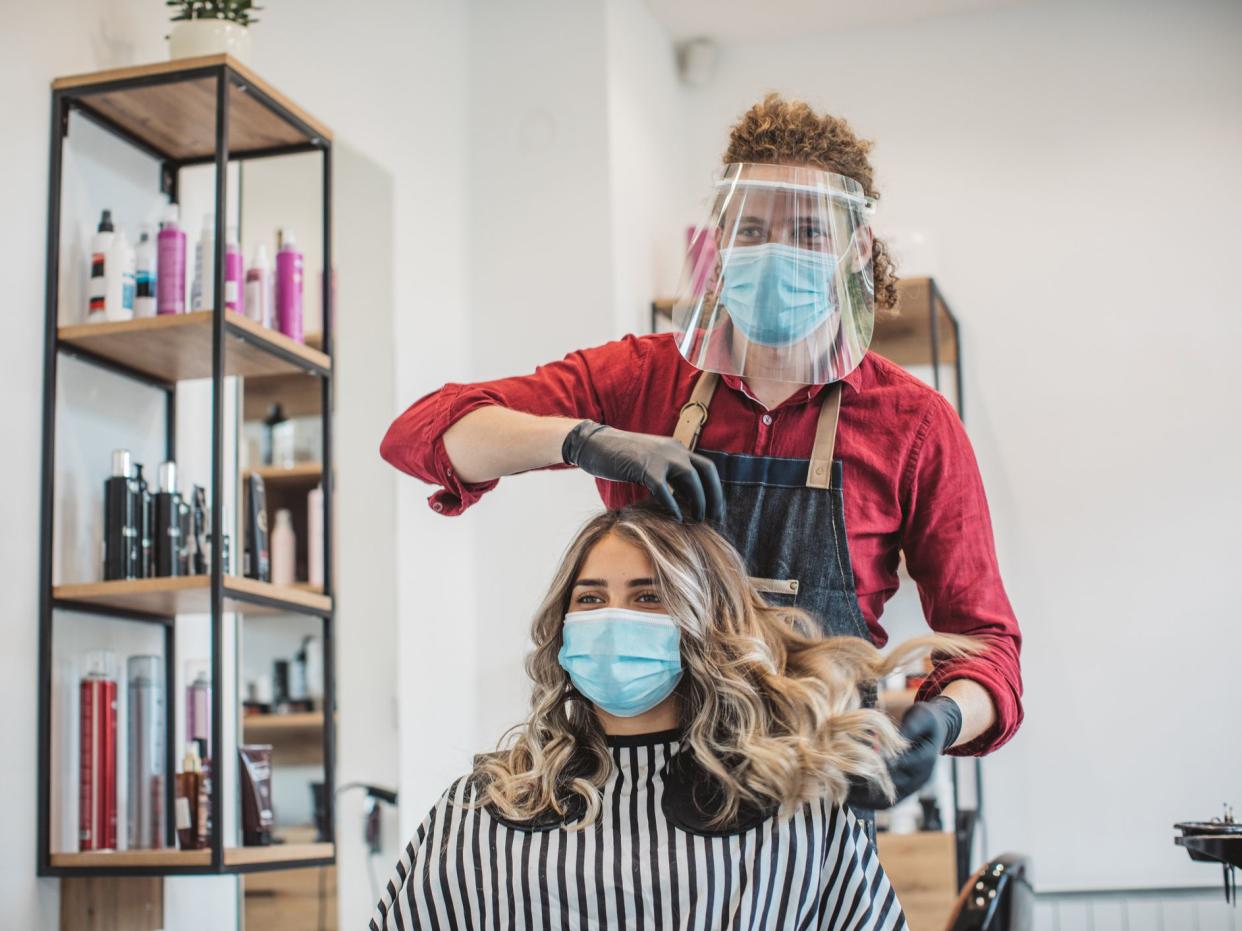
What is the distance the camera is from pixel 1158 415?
4223mm

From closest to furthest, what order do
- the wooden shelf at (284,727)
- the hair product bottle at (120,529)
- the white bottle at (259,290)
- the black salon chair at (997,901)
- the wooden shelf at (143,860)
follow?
the black salon chair at (997,901)
the wooden shelf at (143,860)
the hair product bottle at (120,529)
the white bottle at (259,290)
the wooden shelf at (284,727)

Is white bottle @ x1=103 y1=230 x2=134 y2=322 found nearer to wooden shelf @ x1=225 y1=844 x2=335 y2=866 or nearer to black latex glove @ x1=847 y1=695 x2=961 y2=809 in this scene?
wooden shelf @ x1=225 y1=844 x2=335 y2=866

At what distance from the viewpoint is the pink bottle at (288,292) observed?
2807 mm

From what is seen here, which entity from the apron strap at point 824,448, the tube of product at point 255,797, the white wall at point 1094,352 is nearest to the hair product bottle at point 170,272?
the tube of product at point 255,797

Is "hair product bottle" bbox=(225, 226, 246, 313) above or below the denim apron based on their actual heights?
above

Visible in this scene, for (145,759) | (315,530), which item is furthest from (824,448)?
(315,530)

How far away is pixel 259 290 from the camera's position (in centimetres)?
275

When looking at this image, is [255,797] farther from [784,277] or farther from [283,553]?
[784,277]

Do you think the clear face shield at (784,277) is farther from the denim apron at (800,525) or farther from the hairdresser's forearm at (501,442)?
the hairdresser's forearm at (501,442)

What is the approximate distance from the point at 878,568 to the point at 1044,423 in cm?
270

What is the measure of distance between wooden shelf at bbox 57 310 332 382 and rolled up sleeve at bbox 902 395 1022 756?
1.32 meters

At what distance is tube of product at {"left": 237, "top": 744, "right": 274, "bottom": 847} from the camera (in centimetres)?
267

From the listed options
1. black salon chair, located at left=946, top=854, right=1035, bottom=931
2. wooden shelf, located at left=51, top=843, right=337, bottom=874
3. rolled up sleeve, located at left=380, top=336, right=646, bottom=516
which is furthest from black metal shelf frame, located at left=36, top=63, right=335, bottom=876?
black salon chair, located at left=946, top=854, right=1035, bottom=931

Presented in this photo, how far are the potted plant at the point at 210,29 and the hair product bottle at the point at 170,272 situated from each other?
0.30 metres
